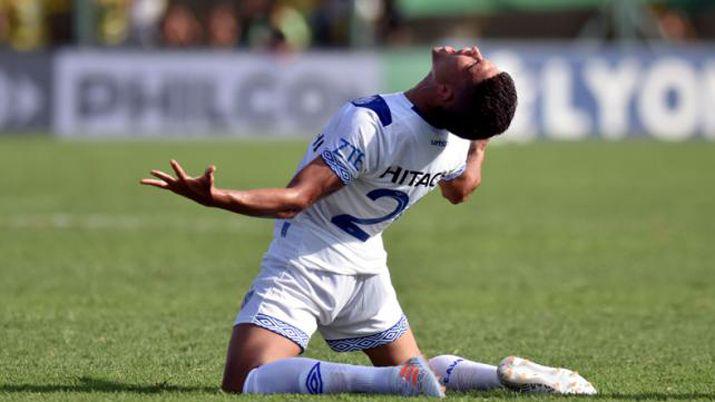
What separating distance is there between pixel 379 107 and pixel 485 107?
488mm

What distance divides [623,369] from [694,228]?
7.85 metres

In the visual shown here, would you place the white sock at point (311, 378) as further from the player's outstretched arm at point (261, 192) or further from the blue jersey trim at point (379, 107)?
the blue jersey trim at point (379, 107)

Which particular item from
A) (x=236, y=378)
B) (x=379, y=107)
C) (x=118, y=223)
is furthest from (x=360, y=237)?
(x=118, y=223)

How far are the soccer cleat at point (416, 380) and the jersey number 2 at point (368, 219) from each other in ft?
2.40

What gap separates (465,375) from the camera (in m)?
6.44

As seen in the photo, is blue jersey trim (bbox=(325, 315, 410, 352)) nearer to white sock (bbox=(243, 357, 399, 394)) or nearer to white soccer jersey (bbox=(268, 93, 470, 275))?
white soccer jersey (bbox=(268, 93, 470, 275))

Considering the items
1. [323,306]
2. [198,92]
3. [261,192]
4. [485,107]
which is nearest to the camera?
[261,192]

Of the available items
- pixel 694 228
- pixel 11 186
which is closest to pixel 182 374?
pixel 694 228

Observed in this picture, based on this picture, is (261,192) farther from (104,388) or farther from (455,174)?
(104,388)

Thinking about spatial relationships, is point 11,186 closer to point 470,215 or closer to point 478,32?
point 470,215

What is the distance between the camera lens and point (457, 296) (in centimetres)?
1045

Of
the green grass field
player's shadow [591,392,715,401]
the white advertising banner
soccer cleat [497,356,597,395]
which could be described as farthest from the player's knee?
the white advertising banner

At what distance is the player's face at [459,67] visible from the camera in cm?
591

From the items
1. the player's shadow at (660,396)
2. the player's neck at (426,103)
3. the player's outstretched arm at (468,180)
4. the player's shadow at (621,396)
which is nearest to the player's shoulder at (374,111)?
the player's neck at (426,103)
